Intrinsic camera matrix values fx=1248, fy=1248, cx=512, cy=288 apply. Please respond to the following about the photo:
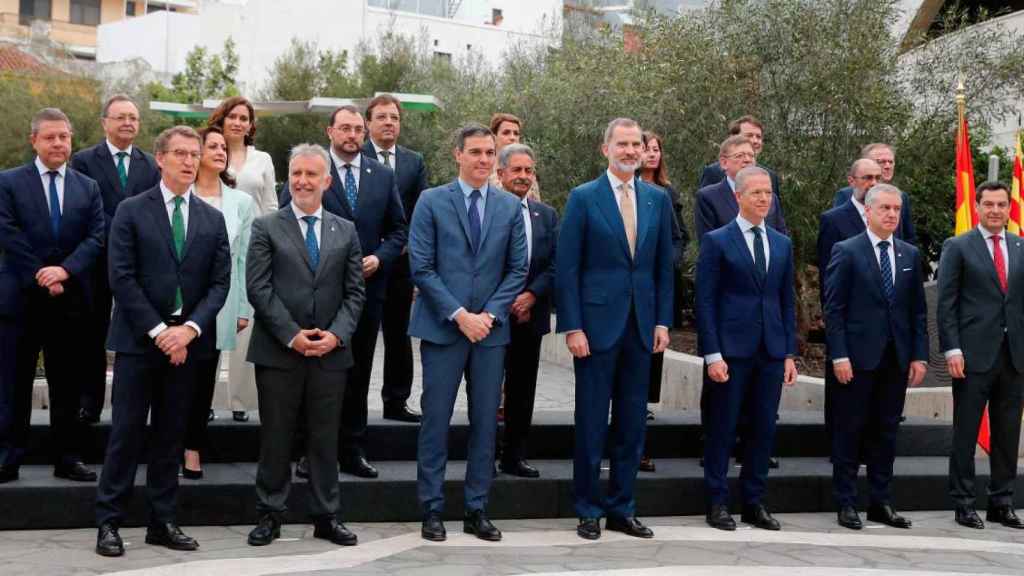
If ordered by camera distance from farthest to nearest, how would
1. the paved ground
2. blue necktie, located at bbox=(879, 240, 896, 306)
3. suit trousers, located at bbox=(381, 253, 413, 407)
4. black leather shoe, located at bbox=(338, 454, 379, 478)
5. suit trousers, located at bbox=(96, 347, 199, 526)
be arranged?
1. suit trousers, located at bbox=(381, 253, 413, 407)
2. blue necktie, located at bbox=(879, 240, 896, 306)
3. black leather shoe, located at bbox=(338, 454, 379, 478)
4. suit trousers, located at bbox=(96, 347, 199, 526)
5. the paved ground

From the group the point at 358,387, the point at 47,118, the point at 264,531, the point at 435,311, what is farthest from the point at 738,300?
the point at 47,118

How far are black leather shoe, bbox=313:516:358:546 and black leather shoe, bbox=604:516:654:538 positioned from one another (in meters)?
1.57

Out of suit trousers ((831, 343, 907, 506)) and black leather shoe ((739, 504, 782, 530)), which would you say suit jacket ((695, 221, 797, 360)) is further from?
black leather shoe ((739, 504, 782, 530))

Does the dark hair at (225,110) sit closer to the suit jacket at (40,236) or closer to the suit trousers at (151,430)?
the suit jacket at (40,236)

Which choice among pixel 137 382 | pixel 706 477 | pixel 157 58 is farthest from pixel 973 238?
pixel 157 58

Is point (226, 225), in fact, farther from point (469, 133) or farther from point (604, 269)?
point (604, 269)

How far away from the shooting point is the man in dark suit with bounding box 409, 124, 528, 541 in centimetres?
703

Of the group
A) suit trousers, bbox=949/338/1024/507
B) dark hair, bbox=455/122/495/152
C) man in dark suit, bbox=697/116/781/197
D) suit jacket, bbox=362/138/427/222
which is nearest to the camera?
dark hair, bbox=455/122/495/152

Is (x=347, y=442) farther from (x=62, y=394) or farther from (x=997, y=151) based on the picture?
(x=997, y=151)

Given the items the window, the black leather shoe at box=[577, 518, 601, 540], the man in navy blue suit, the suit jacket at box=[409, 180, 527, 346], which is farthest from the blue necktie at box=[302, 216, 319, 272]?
the window

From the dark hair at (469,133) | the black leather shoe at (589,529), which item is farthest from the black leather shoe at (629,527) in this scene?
the dark hair at (469,133)

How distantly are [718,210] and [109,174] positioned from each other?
13.2 ft

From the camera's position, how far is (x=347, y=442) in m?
7.70

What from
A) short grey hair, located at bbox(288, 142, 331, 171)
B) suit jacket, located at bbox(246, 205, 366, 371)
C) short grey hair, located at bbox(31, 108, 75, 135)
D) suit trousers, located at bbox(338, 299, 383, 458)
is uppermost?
short grey hair, located at bbox(31, 108, 75, 135)
